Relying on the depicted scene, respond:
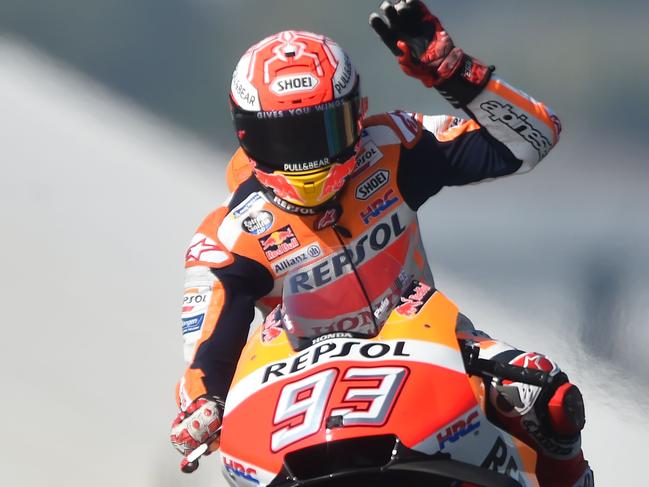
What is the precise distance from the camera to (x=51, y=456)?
21.1 feet

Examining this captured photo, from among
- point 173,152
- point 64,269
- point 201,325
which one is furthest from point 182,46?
point 201,325

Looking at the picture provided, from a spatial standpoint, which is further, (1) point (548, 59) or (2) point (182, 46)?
(2) point (182, 46)

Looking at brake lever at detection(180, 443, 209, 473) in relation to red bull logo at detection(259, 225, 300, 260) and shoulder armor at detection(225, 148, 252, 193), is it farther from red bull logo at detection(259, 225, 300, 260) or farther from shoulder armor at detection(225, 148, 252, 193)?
shoulder armor at detection(225, 148, 252, 193)

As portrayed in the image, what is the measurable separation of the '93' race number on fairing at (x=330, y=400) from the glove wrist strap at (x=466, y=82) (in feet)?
5.37

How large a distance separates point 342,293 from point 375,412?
4.06ft

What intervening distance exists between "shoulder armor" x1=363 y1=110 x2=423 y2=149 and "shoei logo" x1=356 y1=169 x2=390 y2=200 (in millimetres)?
178

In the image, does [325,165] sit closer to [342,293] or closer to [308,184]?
[308,184]

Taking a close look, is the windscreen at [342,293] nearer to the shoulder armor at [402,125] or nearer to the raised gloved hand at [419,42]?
the shoulder armor at [402,125]

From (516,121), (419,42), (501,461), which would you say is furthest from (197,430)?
(516,121)

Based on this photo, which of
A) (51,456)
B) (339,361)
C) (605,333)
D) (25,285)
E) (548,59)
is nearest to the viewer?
(339,361)

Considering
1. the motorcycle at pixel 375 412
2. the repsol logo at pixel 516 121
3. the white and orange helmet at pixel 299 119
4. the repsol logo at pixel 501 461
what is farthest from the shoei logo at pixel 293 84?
the repsol logo at pixel 501 461

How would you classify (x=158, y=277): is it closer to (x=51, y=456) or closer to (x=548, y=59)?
(x=51, y=456)

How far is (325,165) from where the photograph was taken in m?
4.19

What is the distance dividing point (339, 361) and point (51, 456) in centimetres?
376
